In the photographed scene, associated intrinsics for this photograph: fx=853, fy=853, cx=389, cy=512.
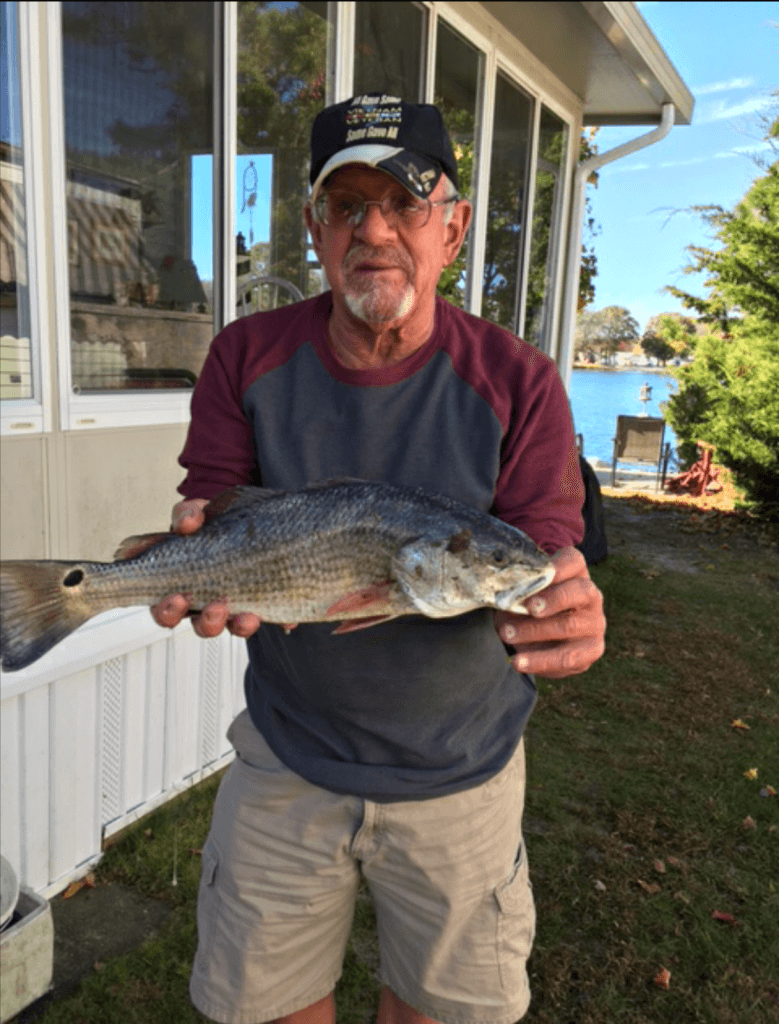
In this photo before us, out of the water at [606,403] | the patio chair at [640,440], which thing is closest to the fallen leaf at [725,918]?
the water at [606,403]

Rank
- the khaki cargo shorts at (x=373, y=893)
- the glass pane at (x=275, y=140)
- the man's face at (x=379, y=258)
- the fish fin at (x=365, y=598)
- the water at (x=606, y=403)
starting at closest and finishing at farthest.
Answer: the fish fin at (x=365, y=598), the man's face at (x=379, y=258), the khaki cargo shorts at (x=373, y=893), the glass pane at (x=275, y=140), the water at (x=606, y=403)

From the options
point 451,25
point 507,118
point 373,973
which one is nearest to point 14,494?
point 373,973

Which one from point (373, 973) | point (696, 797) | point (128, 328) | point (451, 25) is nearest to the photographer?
point (373, 973)

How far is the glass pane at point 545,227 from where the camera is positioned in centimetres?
1037

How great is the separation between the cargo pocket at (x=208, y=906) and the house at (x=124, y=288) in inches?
51.4

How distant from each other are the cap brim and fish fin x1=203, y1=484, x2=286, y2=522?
2.87ft

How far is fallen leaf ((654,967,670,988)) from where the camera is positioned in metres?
3.65

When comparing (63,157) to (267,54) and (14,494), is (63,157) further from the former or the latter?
(267,54)

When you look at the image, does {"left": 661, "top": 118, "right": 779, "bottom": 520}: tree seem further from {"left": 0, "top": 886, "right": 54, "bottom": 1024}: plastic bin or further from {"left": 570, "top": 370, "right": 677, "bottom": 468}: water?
{"left": 0, "top": 886, "right": 54, "bottom": 1024}: plastic bin

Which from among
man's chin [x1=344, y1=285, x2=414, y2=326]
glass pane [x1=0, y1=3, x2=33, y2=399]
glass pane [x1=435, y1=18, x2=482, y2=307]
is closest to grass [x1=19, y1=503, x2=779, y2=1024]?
glass pane [x1=0, y1=3, x2=33, y2=399]

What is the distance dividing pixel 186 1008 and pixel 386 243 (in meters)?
3.03

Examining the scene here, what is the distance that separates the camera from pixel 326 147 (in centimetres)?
238

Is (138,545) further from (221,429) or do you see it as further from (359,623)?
(359,623)

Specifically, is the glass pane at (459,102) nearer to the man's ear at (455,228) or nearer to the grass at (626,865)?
the grass at (626,865)
